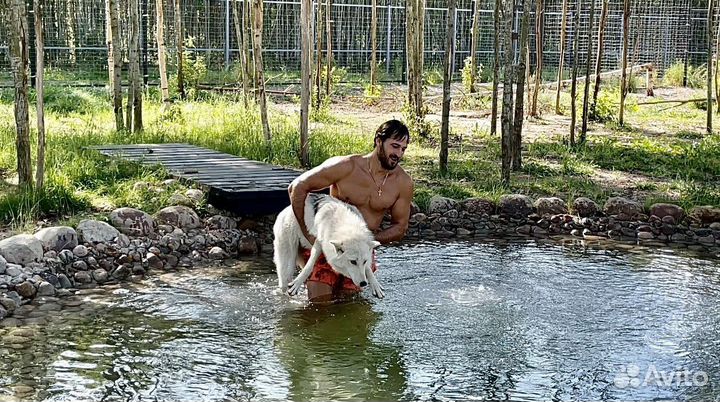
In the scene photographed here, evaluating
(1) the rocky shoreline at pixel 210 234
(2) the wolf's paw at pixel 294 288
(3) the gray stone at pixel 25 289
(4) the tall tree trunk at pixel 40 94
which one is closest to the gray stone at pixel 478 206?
(1) the rocky shoreline at pixel 210 234

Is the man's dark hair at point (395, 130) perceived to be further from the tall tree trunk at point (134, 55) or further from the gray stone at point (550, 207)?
the tall tree trunk at point (134, 55)

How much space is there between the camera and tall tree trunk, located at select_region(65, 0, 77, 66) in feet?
60.8

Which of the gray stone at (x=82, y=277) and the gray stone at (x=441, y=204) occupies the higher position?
the gray stone at (x=441, y=204)

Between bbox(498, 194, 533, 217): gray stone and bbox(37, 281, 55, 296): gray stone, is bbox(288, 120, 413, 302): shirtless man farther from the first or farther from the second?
bbox(498, 194, 533, 217): gray stone

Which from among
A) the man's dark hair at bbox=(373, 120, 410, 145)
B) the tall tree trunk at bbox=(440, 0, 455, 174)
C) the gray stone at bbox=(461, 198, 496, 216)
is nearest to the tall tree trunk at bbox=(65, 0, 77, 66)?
the tall tree trunk at bbox=(440, 0, 455, 174)

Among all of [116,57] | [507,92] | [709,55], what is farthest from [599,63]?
[116,57]

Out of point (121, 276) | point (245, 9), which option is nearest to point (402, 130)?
point (121, 276)

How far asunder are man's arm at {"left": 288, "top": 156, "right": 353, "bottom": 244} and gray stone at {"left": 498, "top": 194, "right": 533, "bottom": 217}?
2913 mm

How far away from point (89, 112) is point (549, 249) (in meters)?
7.47

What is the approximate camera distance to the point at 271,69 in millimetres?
21125

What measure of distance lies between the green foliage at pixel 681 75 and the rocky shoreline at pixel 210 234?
12943mm

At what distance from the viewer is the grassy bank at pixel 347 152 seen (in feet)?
25.9

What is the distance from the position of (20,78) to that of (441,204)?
3.70 m

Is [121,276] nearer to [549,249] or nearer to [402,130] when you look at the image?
[402,130]
